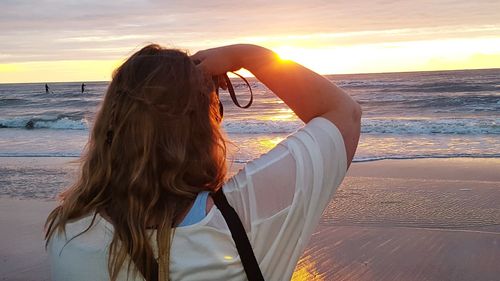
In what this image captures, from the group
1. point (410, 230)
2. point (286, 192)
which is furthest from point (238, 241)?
point (410, 230)

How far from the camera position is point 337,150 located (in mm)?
1390

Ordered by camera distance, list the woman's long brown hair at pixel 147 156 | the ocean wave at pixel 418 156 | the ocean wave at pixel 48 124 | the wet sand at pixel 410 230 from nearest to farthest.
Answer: the woman's long brown hair at pixel 147 156, the wet sand at pixel 410 230, the ocean wave at pixel 418 156, the ocean wave at pixel 48 124

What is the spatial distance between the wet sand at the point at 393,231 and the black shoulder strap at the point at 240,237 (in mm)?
3380

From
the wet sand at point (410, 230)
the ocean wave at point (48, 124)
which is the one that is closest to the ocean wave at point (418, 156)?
the wet sand at point (410, 230)

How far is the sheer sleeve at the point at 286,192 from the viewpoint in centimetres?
130

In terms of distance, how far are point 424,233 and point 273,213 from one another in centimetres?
492

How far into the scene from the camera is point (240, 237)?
1.29m

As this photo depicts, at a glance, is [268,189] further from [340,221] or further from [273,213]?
[340,221]

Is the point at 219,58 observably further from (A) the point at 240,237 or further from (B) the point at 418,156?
(B) the point at 418,156

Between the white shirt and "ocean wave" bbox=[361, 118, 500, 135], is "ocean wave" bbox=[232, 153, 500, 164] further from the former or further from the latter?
the white shirt

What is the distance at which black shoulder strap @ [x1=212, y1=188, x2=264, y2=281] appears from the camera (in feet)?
4.21

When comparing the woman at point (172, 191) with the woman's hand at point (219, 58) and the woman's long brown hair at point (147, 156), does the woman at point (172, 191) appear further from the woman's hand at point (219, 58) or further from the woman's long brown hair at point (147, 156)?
the woman's hand at point (219, 58)

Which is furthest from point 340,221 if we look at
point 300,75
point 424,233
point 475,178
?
point 300,75

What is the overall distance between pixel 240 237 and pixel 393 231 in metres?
4.94
